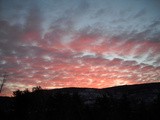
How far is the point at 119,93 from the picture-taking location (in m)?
96.3

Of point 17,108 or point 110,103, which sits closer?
point 17,108

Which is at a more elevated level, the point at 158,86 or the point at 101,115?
the point at 158,86

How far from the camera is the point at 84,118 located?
166 feet

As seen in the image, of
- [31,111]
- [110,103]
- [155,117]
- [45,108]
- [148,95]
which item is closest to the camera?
[155,117]

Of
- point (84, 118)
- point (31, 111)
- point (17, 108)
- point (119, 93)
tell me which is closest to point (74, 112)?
point (84, 118)

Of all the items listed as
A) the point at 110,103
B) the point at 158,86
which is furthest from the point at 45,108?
the point at 158,86

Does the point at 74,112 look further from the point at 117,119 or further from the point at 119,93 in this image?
the point at 119,93

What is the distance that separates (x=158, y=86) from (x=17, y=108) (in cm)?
7659

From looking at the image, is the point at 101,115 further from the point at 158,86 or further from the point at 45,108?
the point at 158,86

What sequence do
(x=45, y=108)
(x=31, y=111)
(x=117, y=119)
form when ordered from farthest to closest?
(x=45, y=108) → (x=31, y=111) → (x=117, y=119)

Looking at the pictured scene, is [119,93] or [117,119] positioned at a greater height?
[119,93]

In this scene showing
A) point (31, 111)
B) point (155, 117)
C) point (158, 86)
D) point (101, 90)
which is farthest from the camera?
point (101, 90)

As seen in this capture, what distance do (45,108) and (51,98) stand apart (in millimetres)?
3743

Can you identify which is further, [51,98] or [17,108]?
[51,98]
